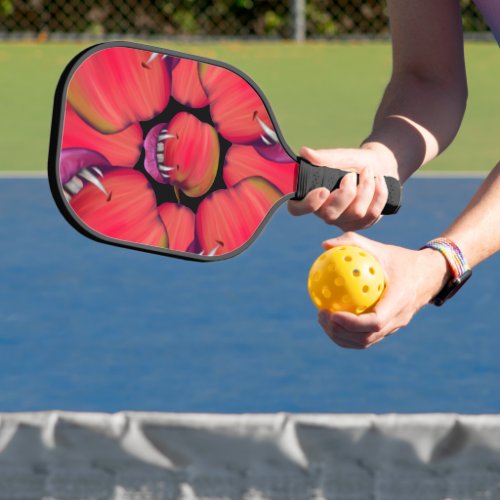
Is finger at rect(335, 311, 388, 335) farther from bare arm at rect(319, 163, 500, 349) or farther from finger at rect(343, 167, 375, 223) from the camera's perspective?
finger at rect(343, 167, 375, 223)

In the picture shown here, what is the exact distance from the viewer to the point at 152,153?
7.30 feet

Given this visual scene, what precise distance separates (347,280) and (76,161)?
0.44 m

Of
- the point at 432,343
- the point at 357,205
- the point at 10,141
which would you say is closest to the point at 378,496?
the point at 357,205

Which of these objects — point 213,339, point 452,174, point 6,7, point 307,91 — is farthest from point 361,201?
point 6,7

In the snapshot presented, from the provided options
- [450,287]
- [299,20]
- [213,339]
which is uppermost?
[450,287]

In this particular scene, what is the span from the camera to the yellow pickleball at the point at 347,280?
202 centimetres

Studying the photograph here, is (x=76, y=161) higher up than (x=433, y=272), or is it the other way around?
(x=76, y=161)

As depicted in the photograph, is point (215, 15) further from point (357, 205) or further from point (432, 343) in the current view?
point (357, 205)

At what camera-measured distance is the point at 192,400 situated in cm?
402

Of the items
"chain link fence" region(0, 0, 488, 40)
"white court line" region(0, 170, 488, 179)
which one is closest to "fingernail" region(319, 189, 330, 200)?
"white court line" region(0, 170, 488, 179)

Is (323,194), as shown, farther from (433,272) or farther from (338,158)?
(433,272)

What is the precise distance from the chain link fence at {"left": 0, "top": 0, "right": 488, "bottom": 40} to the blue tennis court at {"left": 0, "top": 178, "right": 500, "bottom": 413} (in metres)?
7.09

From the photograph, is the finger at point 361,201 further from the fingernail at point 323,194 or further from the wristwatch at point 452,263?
the wristwatch at point 452,263

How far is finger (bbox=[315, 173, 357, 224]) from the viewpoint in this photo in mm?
2236
